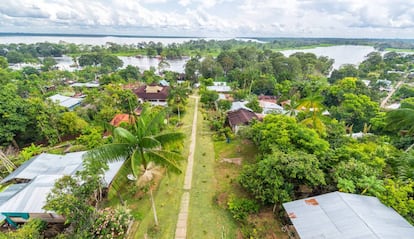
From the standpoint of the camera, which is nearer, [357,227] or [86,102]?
[357,227]

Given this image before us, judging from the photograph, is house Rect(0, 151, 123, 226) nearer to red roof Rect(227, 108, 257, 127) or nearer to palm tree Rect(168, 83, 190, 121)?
red roof Rect(227, 108, 257, 127)

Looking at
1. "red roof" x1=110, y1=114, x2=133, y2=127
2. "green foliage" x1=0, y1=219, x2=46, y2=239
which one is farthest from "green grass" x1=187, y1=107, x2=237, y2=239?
"red roof" x1=110, y1=114, x2=133, y2=127

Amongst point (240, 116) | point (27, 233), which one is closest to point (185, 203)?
point (27, 233)

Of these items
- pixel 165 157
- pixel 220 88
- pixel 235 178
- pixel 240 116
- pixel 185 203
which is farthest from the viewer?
pixel 220 88

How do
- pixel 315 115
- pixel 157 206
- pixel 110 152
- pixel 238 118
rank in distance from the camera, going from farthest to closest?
pixel 238 118, pixel 315 115, pixel 157 206, pixel 110 152

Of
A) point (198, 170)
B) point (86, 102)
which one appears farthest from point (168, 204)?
point (86, 102)

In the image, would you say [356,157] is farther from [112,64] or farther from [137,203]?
[112,64]

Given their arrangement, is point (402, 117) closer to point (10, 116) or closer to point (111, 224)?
point (111, 224)
